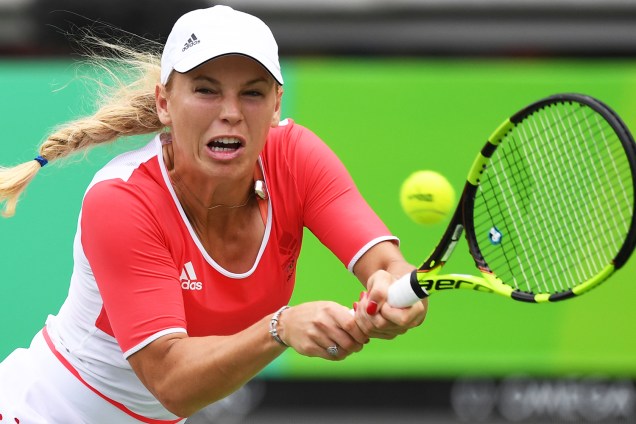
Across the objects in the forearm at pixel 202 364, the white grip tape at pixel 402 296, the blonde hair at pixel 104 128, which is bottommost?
the forearm at pixel 202 364

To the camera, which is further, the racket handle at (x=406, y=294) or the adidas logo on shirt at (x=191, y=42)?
the adidas logo on shirt at (x=191, y=42)

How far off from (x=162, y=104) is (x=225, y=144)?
24 centimetres

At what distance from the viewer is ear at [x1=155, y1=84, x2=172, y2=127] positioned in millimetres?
3045

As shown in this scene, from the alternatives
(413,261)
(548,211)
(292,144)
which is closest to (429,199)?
(548,211)

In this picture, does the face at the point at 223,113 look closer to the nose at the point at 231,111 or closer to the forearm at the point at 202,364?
the nose at the point at 231,111

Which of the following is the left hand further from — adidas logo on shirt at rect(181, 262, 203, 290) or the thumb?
adidas logo on shirt at rect(181, 262, 203, 290)

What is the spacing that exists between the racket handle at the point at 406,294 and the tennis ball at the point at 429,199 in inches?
34.6

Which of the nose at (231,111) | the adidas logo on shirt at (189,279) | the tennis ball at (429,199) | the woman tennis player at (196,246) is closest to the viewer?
the woman tennis player at (196,246)

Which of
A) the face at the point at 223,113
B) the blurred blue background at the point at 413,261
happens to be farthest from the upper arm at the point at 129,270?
the blurred blue background at the point at 413,261

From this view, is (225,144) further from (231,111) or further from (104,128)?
(104,128)

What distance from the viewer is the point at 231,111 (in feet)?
9.38

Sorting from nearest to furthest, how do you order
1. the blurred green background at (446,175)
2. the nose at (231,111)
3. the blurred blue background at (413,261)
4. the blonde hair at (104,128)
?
the nose at (231,111) < the blonde hair at (104,128) < the blurred blue background at (413,261) < the blurred green background at (446,175)

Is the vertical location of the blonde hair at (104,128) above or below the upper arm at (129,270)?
above

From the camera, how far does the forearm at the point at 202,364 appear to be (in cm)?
271
